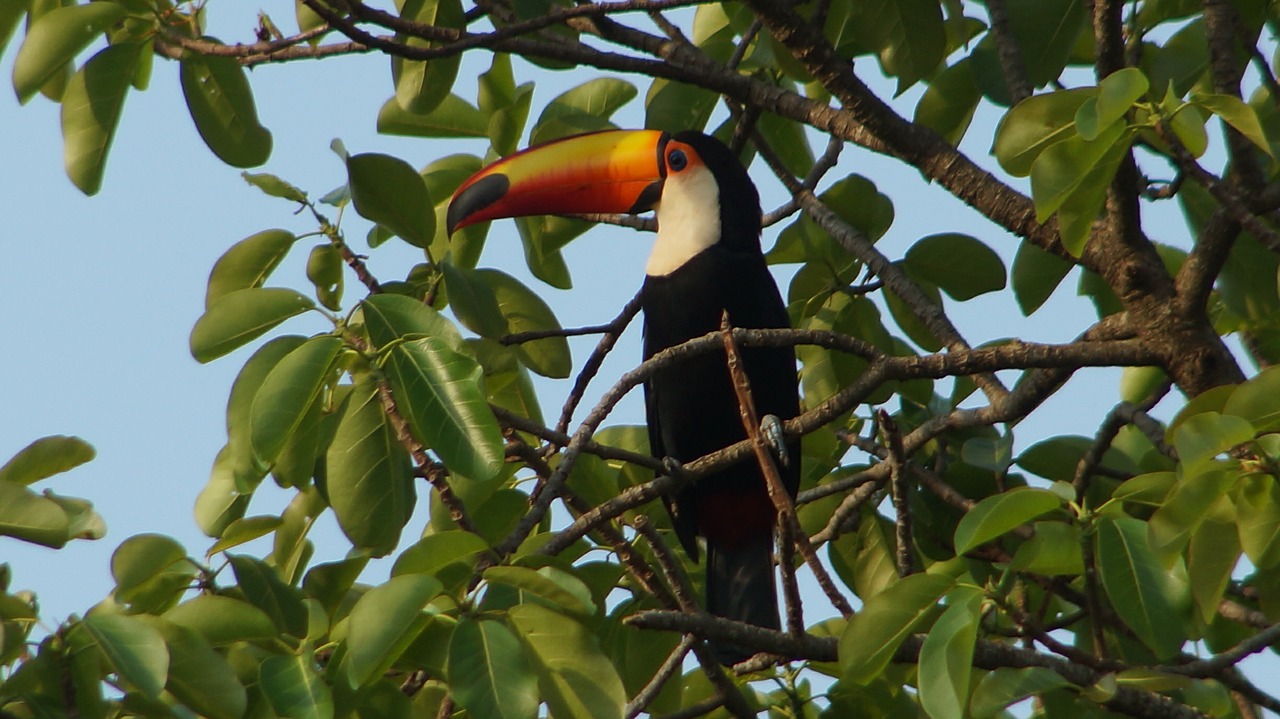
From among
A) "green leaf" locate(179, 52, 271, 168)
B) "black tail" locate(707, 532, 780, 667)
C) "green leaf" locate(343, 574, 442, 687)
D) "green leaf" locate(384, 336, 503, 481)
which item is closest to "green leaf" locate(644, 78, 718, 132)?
"green leaf" locate(179, 52, 271, 168)

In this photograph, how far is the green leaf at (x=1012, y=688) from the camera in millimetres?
2234

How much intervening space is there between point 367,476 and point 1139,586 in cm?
137

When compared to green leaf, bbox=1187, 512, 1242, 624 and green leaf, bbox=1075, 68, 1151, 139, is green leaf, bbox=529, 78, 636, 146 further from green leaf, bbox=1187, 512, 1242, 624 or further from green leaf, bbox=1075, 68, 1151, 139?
green leaf, bbox=1187, 512, 1242, 624

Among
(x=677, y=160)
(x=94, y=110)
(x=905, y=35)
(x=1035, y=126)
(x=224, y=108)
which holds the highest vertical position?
(x=677, y=160)

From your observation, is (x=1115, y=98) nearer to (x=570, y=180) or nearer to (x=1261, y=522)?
(x=1261, y=522)

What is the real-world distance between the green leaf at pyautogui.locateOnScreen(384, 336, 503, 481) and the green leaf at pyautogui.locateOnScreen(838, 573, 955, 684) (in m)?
0.63

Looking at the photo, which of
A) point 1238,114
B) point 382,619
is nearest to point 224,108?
point 382,619

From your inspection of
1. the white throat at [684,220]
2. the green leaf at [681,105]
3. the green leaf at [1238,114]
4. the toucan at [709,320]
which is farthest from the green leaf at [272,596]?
the white throat at [684,220]

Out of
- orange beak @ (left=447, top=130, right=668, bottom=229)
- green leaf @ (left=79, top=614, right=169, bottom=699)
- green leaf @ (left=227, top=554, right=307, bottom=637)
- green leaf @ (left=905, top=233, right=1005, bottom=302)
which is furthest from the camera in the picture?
orange beak @ (left=447, top=130, right=668, bottom=229)

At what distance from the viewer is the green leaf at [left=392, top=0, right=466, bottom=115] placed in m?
3.67

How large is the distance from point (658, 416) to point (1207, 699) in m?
2.98

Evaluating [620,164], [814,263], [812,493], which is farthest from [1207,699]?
[620,164]

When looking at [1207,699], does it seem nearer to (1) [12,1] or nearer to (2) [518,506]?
(2) [518,506]

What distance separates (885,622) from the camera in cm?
222
